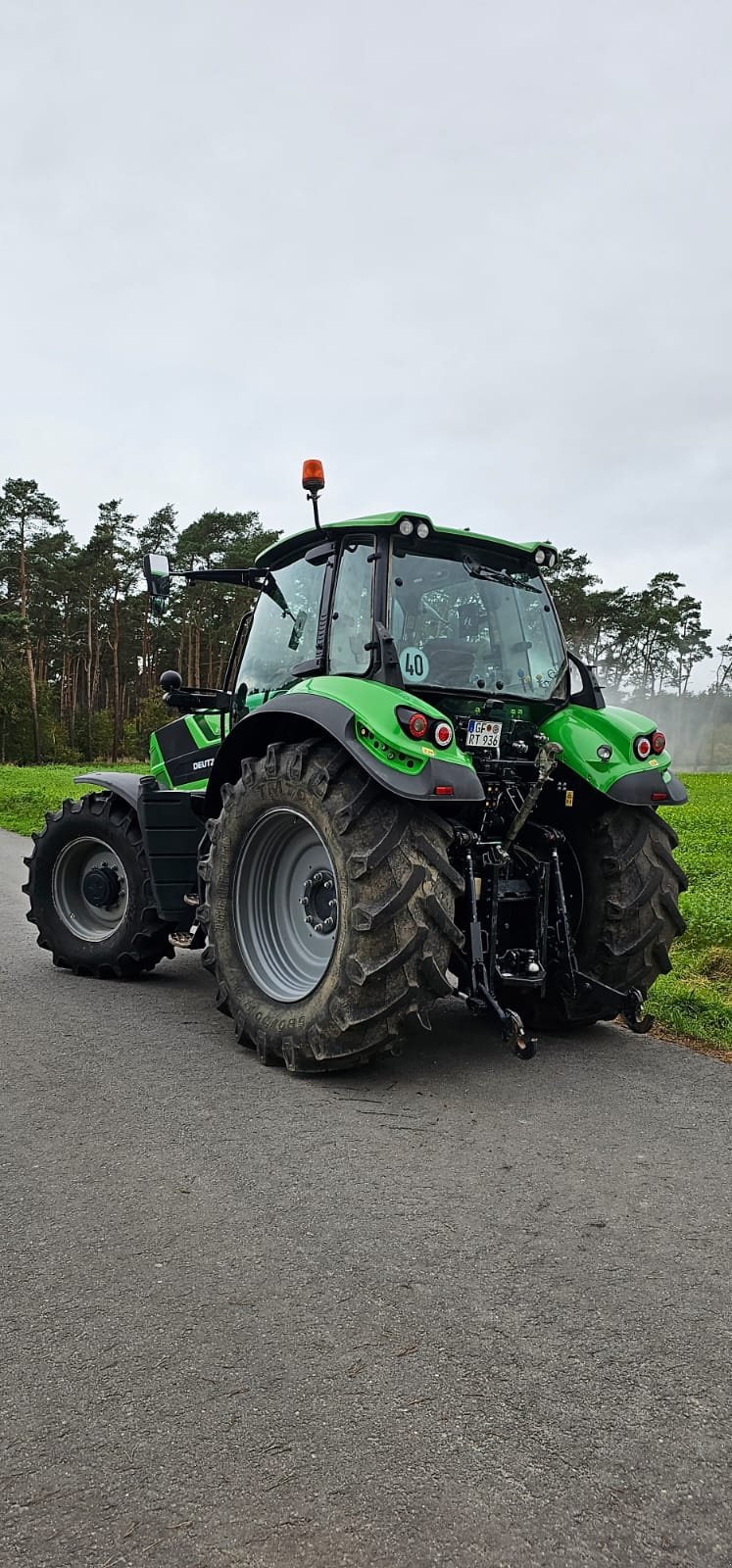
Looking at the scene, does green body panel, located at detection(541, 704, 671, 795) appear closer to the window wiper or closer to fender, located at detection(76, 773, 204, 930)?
the window wiper

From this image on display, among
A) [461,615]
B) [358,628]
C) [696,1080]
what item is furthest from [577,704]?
[696,1080]

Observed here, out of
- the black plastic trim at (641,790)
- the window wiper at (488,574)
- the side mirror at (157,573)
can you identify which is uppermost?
the side mirror at (157,573)

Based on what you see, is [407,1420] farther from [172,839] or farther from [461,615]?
[172,839]

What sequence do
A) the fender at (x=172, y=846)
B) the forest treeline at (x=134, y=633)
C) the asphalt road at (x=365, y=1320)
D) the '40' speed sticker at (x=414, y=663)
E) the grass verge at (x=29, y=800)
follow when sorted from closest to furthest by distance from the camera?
the asphalt road at (x=365, y=1320), the '40' speed sticker at (x=414, y=663), the fender at (x=172, y=846), the grass verge at (x=29, y=800), the forest treeline at (x=134, y=633)

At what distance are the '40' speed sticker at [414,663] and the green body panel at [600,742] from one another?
806mm

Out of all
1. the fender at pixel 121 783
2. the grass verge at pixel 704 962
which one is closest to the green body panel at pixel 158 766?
the fender at pixel 121 783

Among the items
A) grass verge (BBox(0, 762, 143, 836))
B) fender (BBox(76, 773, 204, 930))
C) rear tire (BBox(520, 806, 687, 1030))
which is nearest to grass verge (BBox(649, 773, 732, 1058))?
rear tire (BBox(520, 806, 687, 1030))

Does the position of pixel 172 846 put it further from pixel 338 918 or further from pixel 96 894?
pixel 338 918

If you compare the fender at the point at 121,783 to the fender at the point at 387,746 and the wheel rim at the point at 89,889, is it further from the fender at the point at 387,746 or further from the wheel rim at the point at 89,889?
the fender at the point at 387,746

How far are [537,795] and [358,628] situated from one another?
1.16 metres

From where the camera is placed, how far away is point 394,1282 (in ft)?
8.70

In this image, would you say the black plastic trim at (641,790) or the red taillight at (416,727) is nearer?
the red taillight at (416,727)

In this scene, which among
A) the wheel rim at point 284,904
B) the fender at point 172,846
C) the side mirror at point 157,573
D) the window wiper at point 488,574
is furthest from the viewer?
the fender at point 172,846

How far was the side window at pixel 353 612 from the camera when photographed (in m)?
4.83
